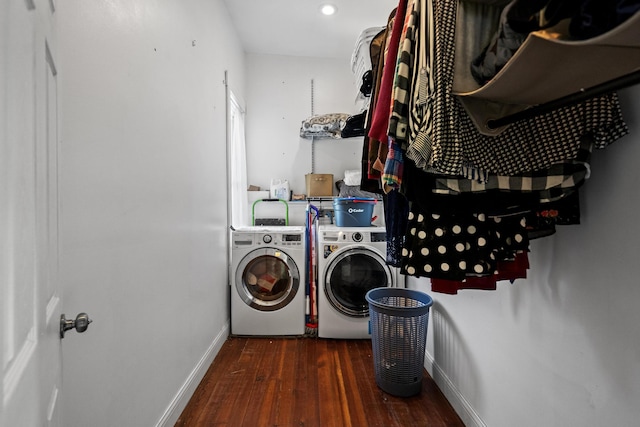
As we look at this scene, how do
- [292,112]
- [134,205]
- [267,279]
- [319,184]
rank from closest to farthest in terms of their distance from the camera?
[134,205], [267,279], [319,184], [292,112]

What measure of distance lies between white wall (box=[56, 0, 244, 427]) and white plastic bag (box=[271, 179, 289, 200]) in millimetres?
1083

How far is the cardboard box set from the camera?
3.06m

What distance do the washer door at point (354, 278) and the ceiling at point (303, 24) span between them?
79.5 inches

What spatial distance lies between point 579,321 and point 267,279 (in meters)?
2.09

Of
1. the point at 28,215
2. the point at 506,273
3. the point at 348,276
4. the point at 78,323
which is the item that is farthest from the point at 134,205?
the point at 348,276

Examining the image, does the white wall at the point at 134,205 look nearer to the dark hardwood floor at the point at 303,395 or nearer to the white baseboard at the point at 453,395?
the dark hardwood floor at the point at 303,395

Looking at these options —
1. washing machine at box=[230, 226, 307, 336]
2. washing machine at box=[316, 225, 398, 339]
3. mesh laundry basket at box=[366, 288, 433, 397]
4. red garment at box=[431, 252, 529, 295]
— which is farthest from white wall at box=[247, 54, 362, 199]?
red garment at box=[431, 252, 529, 295]

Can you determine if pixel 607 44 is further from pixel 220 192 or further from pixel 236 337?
pixel 236 337

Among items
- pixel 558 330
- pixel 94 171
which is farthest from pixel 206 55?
pixel 558 330

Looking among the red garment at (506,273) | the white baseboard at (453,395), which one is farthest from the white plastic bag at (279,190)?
the red garment at (506,273)

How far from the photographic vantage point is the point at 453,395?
5.39 feet

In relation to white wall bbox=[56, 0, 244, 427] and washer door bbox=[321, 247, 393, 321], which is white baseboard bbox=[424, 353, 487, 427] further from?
white wall bbox=[56, 0, 244, 427]

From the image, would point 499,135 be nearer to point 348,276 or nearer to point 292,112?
Result: point 348,276

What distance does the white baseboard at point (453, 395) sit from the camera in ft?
4.73
